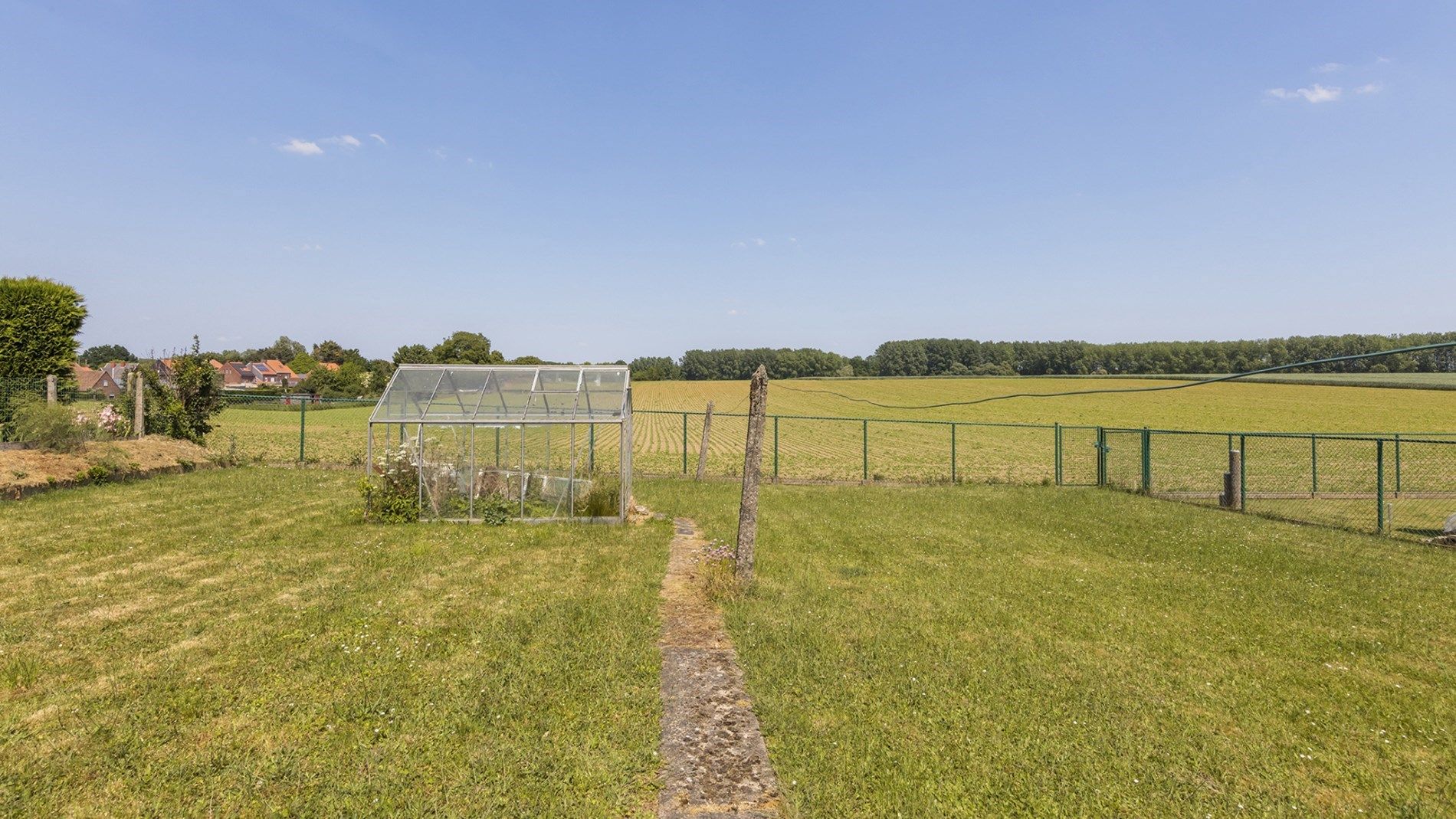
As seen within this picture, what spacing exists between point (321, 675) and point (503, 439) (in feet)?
25.6

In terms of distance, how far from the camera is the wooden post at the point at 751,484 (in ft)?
25.7

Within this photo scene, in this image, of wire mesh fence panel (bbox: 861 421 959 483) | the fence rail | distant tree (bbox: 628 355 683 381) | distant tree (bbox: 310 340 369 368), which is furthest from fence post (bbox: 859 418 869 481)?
distant tree (bbox: 310 340 369 368)

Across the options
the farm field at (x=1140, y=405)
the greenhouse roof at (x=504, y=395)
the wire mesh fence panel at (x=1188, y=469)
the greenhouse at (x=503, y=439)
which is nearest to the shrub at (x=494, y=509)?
the greenhouse at (x=503, y=439)

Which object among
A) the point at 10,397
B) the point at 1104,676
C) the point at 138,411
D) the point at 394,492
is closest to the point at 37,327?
the point at 10,397

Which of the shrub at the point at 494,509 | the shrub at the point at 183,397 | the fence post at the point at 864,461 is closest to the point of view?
the shrub at the point at 494,509

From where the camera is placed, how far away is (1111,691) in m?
5.08

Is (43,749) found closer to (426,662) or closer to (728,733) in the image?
(426,662)

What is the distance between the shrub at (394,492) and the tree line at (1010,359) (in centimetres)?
4404

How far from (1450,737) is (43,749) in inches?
373

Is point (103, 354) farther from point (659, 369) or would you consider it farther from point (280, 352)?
point (659, 369)

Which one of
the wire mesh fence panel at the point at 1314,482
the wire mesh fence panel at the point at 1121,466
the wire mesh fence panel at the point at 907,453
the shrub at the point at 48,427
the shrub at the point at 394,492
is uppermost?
the shrub at the point at 48,427

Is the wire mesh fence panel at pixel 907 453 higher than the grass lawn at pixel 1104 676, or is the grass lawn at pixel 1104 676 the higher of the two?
the grass lawn at pixel 1104 676

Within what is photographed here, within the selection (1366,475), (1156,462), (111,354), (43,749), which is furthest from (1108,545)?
(111,354)

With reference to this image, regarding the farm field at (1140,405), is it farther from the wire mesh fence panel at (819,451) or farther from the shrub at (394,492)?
the shrub at (394,492)
